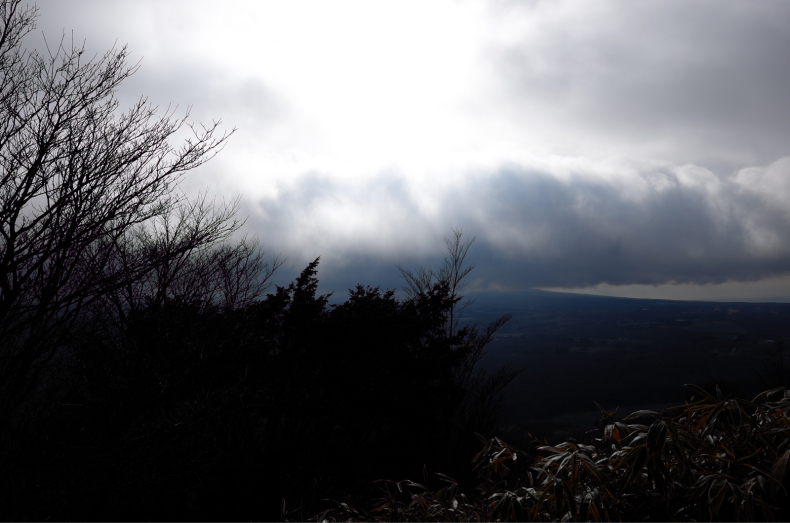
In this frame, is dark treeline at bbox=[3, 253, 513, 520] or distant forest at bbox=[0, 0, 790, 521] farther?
dark treeline at bbox=[3, 253, 513, 520]

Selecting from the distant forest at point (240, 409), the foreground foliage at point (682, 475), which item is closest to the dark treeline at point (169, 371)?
the distant forest at point (240, 409)

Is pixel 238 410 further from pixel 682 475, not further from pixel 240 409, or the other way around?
pixel 682 475

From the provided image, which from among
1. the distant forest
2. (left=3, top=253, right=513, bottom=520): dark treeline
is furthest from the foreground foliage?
(left=3, top=253, right=513, bottom=520): dark treeline

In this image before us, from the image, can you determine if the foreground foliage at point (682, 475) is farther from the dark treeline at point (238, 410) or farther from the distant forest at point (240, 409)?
the dark treeline at point (238, 410)

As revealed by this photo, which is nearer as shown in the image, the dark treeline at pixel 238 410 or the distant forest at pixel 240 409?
the distant forest at pixel 240 409

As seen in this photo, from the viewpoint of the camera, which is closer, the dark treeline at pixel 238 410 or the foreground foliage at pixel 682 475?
the foreground foliage at pixel 682 475

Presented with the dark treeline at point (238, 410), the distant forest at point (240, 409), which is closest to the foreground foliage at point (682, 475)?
the distant forest at point (240, 409)

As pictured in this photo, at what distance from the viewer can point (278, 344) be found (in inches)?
462

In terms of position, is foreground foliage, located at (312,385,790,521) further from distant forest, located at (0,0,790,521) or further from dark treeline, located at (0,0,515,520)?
dark treeline, located at (0,0,515,520)

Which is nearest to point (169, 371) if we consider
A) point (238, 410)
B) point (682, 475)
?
point (238, 410)

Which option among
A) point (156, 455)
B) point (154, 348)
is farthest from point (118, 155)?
point (156, 455)

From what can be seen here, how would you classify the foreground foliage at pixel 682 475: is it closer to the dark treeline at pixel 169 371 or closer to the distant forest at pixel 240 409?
the distant forest at pixel 240 409

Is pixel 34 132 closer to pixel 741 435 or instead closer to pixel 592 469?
pixel 592 469

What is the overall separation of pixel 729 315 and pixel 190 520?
471ft
